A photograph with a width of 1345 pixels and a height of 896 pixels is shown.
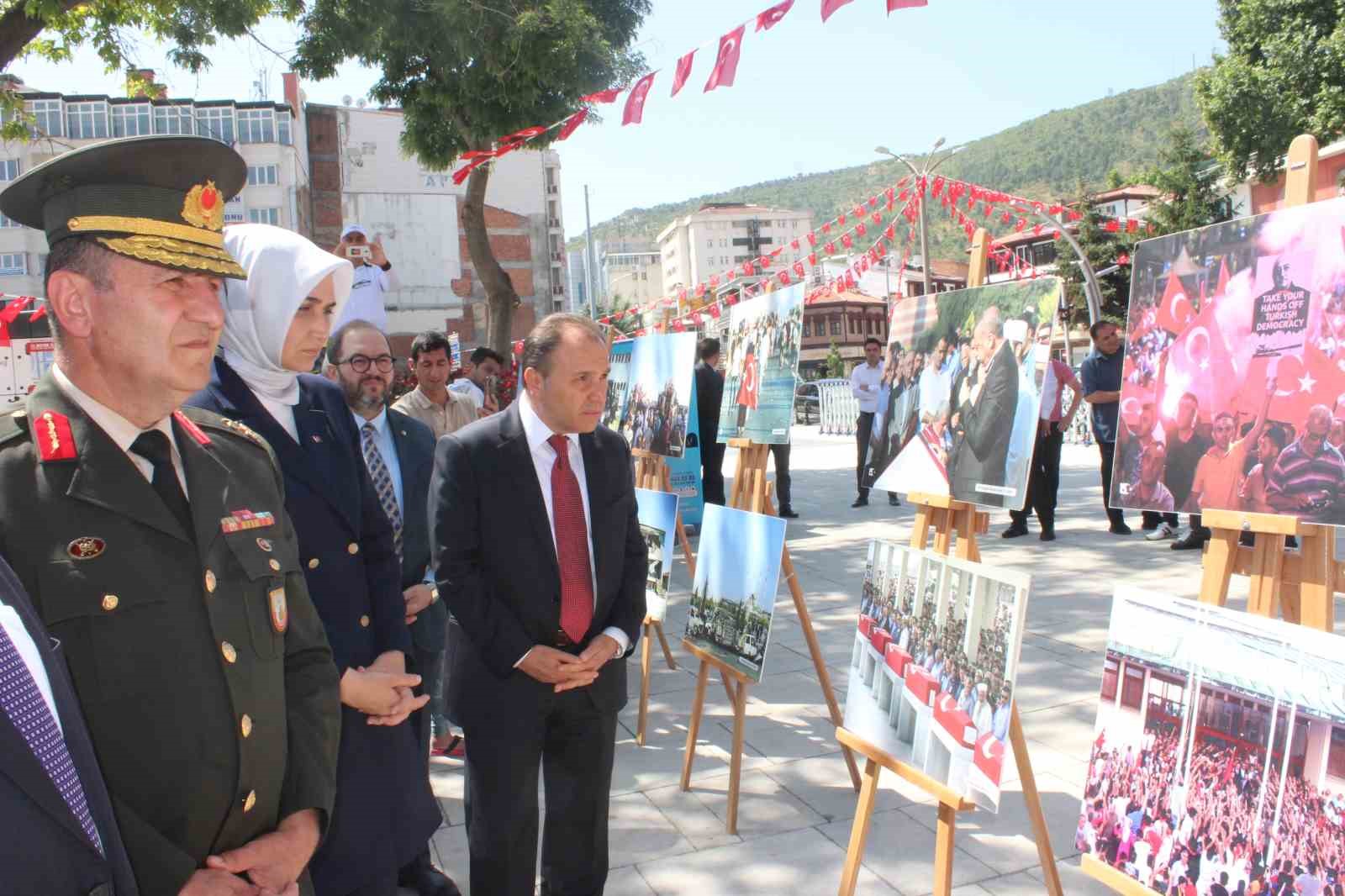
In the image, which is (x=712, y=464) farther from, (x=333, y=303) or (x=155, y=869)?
(x=155, y=869)

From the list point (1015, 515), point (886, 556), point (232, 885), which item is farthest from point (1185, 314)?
point (1015, 515)

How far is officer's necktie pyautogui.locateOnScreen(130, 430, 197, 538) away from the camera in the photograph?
1.39 meters

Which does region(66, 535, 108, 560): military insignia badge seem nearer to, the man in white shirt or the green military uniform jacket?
the green military uniform jacket

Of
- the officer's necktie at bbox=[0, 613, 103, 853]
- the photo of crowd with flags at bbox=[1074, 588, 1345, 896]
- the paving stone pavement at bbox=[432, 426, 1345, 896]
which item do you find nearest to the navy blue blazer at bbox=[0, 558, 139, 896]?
the officer's necktie at bbox=[0, 613, 103, 853]

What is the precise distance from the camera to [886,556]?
113 inches

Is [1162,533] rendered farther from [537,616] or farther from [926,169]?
[926,169]

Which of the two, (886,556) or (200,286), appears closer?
(200,286)

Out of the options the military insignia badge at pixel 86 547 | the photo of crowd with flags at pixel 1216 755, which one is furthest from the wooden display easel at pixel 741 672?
the military insignia badge at pixel 86 547

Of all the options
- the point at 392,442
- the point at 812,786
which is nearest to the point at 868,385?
the point at 812,786

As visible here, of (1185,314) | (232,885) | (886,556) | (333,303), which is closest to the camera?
(232,885)

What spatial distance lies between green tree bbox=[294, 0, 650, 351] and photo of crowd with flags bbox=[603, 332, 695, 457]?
4.23 metres

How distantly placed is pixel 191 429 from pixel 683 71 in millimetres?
4742

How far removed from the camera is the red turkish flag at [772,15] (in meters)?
4.70

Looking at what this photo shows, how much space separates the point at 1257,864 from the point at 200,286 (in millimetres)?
2021
